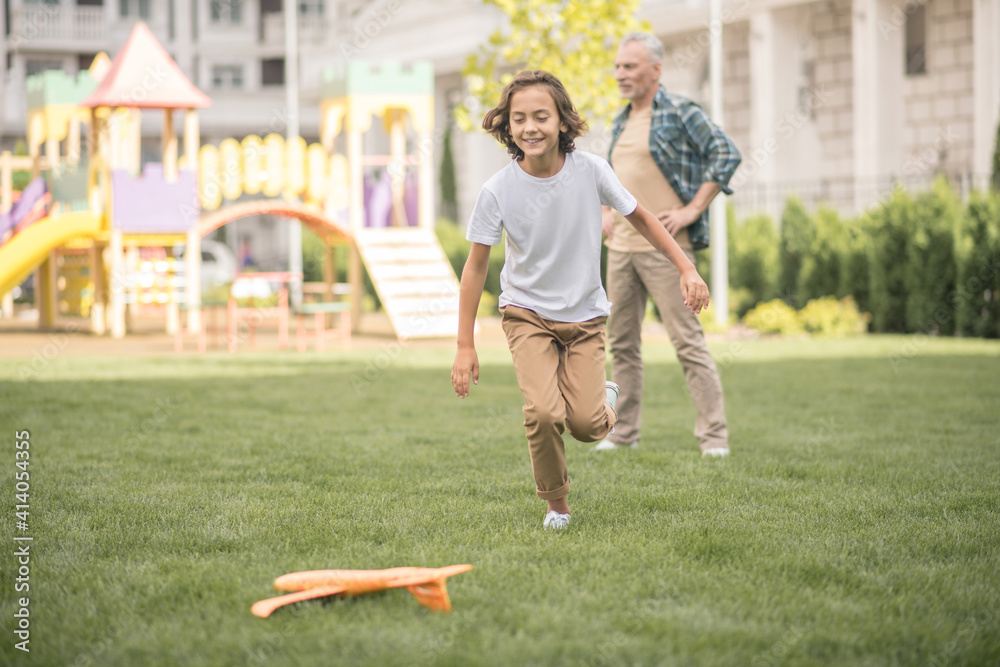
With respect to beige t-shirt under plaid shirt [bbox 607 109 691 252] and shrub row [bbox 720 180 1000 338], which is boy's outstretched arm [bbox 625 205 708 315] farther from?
shrub row [bbox 720 180 1000 338]

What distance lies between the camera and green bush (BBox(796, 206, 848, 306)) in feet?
50.2

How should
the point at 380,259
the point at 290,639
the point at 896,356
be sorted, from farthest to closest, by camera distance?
the point at 380,259, the point at 896,356, the point at 290,639

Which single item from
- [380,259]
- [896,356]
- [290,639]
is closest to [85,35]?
[380,259]

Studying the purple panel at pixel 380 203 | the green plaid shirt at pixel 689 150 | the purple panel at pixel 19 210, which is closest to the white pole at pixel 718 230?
the purple panel at pixel 380 203

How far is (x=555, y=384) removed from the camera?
4.06 meters

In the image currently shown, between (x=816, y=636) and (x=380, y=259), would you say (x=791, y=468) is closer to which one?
(x=816, y=636)

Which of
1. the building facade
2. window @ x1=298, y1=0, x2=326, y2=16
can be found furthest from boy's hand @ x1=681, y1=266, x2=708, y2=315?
→ window @ x1=298, y1=0, x2=326, y2=16

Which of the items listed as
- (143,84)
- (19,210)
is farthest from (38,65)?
(143,84)

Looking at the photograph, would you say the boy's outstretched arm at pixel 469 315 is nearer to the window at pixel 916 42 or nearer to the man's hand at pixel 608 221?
the man's hand at pixel 608 221

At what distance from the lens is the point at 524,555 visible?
143 inches

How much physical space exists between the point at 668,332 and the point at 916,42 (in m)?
16.3

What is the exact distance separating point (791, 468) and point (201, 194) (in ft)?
38.1

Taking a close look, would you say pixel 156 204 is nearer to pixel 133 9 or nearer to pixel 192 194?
pixel 192 194

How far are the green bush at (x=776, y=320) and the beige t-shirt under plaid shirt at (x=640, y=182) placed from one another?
358 inches
